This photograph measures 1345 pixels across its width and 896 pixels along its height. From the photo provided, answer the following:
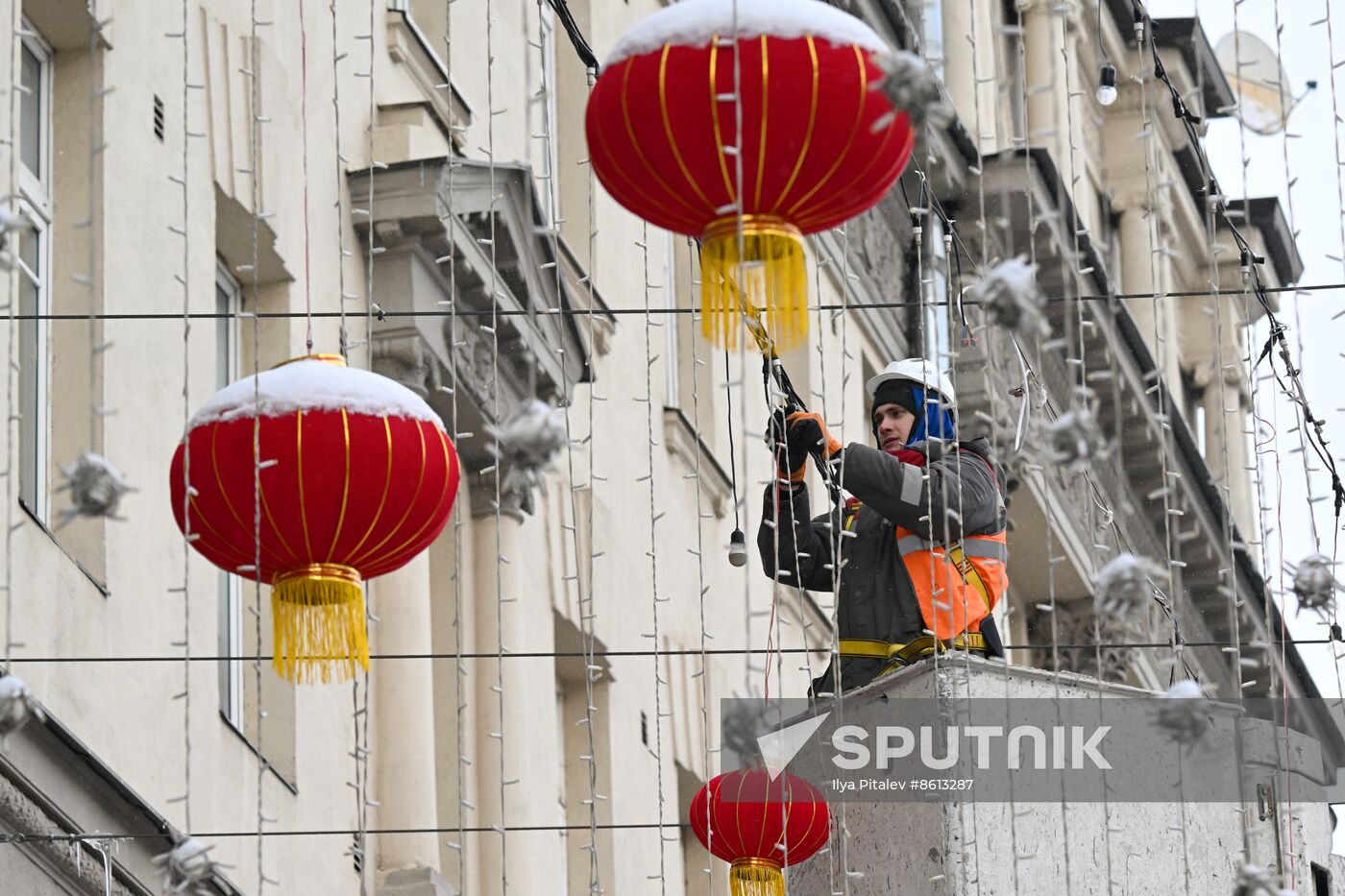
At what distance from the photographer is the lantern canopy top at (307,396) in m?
10.0

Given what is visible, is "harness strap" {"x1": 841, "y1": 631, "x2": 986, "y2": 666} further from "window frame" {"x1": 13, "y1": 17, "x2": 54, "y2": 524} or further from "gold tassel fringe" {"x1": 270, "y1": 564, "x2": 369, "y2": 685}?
"window frame" {"x1": 13, "y1": 17, "x2": 54, "y2": 524}

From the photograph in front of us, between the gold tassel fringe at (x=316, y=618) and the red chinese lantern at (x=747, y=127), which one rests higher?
the red chinese lantern at (x=747, y=127)

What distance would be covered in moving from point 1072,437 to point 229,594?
585cm

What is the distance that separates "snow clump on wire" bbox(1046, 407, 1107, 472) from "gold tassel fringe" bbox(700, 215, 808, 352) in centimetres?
113

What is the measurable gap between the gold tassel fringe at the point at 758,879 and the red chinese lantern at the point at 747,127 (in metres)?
2.94

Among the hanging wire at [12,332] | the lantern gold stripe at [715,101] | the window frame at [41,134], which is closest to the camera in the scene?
the lantern gold stripe at [715,101]

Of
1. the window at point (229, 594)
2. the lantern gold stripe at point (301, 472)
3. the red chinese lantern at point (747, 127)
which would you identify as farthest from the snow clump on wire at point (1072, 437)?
the window at point (229, 594)

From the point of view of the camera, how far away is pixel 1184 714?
327 inches

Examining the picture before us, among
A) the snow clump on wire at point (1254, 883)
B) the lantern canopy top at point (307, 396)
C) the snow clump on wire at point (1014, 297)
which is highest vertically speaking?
the lantern canopy top at point (307, 396)

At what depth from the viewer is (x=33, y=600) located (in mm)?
11609

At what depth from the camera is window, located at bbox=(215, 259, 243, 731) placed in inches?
532

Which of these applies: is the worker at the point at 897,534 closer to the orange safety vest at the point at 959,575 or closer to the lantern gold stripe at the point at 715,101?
the orange safety vest at the point at 959,575

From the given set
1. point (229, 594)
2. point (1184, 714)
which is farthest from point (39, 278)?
point (1184, 714)
